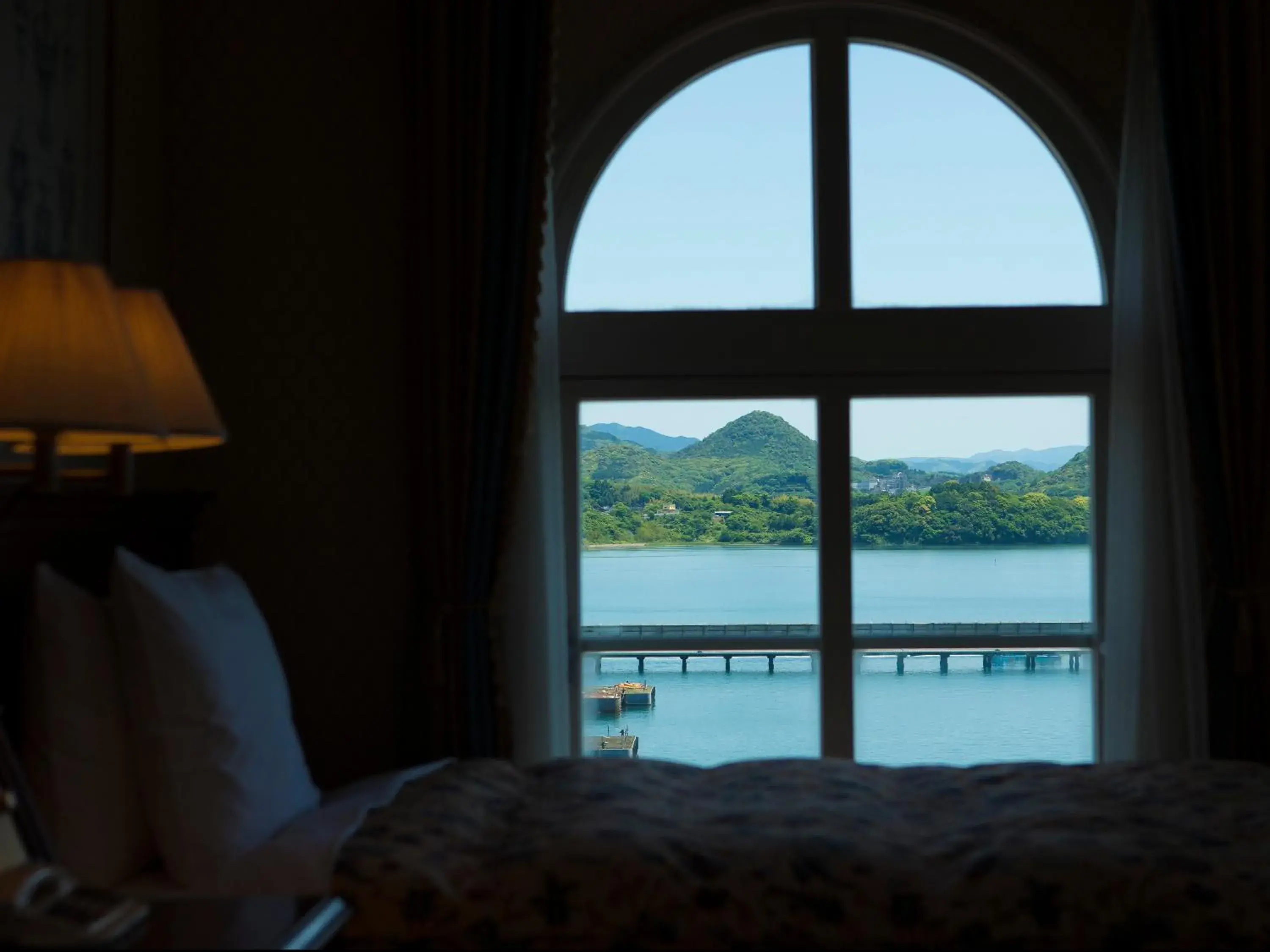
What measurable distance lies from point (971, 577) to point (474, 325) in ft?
5.83

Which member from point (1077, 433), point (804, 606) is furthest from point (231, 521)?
point (1077, 433)

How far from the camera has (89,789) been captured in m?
2.39

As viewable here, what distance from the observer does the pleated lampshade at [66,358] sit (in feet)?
6.64

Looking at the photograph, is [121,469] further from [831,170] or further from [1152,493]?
[1152,493]

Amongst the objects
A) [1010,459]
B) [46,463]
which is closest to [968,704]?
[1010,459]

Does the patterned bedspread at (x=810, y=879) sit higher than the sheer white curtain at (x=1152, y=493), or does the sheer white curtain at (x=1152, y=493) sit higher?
the sheer white curtain at (x=1152, y=493)

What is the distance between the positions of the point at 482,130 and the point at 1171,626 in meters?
2.49

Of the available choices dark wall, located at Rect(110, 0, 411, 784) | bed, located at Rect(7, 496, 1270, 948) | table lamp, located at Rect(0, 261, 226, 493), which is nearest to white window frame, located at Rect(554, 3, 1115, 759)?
dark wall, located at Rect(110, 0, 411, 784)

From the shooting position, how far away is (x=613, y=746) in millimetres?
4016

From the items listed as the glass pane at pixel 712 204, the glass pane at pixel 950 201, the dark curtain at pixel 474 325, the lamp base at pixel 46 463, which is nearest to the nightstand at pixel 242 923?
the lamp base at pixel 46 463

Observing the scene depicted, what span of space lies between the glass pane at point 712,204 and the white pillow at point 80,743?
196 centimetres

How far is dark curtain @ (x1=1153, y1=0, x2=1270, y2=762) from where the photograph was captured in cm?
359

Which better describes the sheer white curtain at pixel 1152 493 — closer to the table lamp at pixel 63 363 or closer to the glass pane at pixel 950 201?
the glass pane at pixel 950 201

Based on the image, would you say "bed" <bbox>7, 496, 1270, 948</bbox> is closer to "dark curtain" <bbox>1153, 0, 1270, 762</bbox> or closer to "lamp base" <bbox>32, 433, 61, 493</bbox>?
"lamp base" <bbox>32, 433, 61, 493</bbox>
